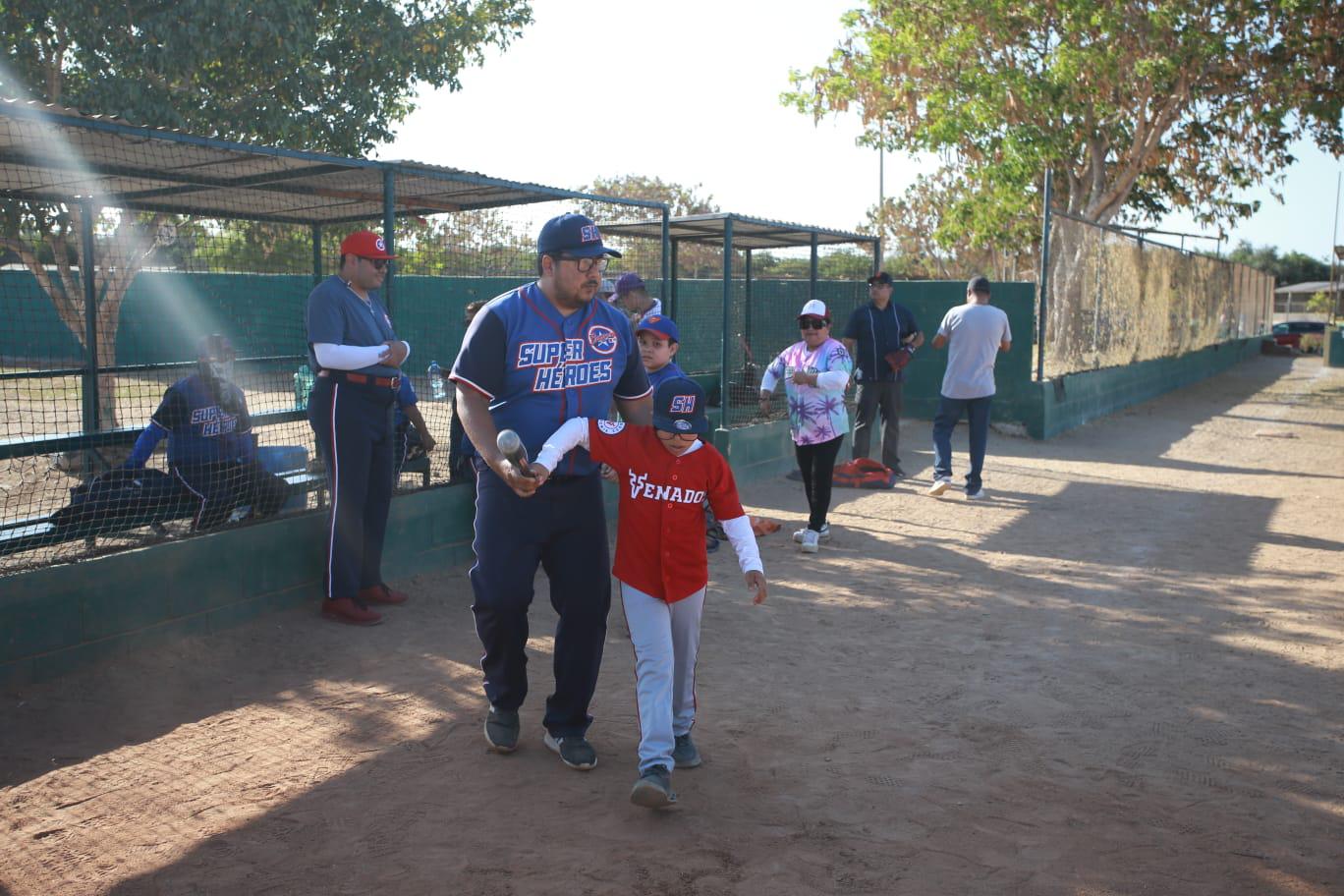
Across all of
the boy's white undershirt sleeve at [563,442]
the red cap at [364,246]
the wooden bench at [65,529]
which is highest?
the red cap at [364,246]

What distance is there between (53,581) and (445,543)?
2561mm

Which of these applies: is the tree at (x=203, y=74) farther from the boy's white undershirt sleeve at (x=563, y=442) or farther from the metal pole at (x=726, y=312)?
the boy's white undershirt sleeve at (x=563, y=442)

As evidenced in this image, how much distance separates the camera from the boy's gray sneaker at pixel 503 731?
416cm

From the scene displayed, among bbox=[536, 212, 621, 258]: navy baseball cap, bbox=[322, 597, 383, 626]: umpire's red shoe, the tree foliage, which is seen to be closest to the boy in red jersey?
bbox=[536, 212, 621, 258]: navy baseball cap

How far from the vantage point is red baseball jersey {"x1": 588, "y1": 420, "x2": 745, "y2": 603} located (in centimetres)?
384

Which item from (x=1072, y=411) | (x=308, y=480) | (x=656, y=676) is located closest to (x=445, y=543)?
(x=308, y=480)

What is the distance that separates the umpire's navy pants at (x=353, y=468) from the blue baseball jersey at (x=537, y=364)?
6.96ft

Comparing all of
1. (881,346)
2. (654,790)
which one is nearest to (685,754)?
(654,790)

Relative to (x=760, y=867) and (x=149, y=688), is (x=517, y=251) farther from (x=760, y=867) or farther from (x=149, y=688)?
(x=760, y=867)

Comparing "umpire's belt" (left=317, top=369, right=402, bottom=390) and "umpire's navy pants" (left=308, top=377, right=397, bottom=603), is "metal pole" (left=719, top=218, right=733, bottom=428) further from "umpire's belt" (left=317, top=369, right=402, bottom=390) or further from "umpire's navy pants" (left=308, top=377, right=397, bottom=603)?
"umpire's belt" (left=317, top=369, right=402, bottom=390)

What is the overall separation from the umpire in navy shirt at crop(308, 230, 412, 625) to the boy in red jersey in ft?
7.62

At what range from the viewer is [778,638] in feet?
19.1

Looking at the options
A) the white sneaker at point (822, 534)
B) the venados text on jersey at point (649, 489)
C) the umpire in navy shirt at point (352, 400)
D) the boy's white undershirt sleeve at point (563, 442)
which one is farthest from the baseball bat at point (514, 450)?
the white sneaker at point (822, 534)

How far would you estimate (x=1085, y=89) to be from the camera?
20141mm
